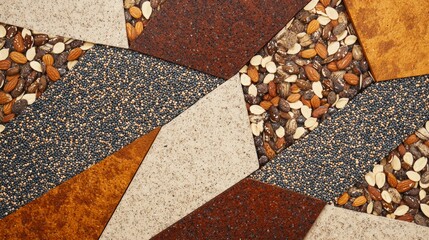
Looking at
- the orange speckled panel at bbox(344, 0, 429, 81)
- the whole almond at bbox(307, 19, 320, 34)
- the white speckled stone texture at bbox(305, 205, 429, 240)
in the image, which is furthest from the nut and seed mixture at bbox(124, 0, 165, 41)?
the white speckled stone texture at bbox(305, 205, 429, 240)

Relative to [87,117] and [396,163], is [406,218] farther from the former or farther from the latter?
[87,117]

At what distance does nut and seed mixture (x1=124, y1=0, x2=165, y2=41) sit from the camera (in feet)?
2.78

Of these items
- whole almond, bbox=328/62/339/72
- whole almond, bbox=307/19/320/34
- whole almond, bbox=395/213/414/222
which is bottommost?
whole almond, bbox=395/213/414/222

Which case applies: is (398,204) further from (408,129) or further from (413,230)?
(408,129)

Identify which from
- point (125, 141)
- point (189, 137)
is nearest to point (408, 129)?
point (189, 137)

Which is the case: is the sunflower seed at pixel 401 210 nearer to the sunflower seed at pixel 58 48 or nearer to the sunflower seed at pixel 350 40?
the sunflower seed at pixel 350 40

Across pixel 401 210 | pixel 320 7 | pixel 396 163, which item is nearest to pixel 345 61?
pixel 320 7

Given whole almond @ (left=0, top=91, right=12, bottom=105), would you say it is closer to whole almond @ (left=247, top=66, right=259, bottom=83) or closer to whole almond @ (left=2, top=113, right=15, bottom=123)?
whole almond @ (left=2, top=113, right=15, bottom=123)

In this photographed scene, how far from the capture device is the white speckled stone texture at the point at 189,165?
0.84m

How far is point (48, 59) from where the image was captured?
844 millimetres

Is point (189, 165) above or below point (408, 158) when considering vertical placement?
above

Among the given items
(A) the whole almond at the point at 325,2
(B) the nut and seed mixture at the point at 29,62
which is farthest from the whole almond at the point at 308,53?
(B) the nut and seed mixture at the point at 29,62

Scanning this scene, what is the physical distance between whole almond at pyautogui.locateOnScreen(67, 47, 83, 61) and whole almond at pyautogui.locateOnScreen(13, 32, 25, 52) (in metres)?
0.11

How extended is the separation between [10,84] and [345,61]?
0.75 meters
